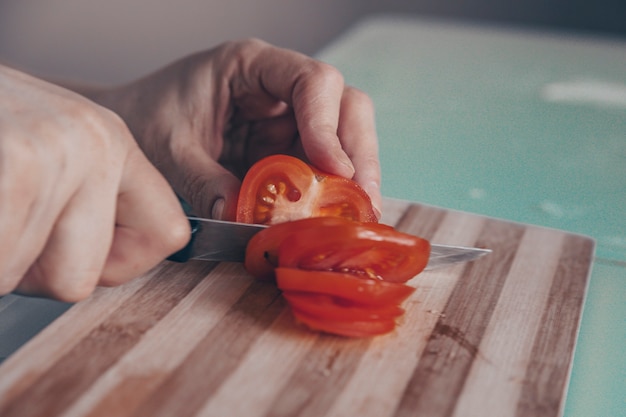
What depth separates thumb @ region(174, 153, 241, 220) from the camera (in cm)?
159

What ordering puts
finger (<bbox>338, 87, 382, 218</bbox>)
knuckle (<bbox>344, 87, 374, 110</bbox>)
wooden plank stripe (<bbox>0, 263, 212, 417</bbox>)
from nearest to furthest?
1. wooden plank stripe (<bbox>0, 263, 212, 417</bbox>)
2. finger (<bbox>338, 87, 382, 218</bbox>)
3. knuckle (<bbox>344, 87, 374, 110</bbox>)

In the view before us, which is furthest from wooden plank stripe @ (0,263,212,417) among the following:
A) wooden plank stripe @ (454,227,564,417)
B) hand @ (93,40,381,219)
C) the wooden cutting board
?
wooden plank stripe @ (454,227,564,417)

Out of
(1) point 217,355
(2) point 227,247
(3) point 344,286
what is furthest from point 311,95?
(1) point 217,355

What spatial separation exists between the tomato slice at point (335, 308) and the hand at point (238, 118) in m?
0.31

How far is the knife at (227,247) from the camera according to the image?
4.86 feet

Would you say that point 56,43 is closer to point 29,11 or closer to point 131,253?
point 29,11

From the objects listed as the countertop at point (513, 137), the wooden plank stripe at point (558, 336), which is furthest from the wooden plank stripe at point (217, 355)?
the wooden plank stripe at point (558, 336)

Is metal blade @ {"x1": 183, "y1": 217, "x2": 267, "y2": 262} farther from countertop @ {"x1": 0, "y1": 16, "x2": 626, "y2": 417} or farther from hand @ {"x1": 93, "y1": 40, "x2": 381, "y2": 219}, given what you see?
countertop @ {"x1": 0, "y1": 16, "x2": 626, "y2": 417}

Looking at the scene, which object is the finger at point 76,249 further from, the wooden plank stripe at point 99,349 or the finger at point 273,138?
the finger at point 273,138

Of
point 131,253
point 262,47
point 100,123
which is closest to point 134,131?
point 262,47

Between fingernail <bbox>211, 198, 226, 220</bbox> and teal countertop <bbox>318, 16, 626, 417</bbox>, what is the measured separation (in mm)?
542

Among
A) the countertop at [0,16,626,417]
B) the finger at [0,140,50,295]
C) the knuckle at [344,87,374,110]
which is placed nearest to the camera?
the finger at [0,140,50,295]

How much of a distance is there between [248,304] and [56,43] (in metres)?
5.51

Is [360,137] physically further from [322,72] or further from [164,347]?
[164,347]
